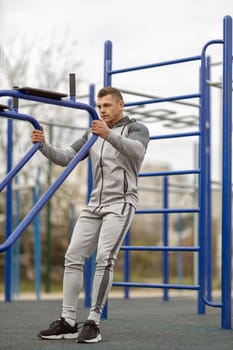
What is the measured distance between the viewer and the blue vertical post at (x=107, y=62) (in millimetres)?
5074

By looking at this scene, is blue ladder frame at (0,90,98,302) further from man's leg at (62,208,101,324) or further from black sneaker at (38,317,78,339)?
black sneaker at (38,317,78,339)

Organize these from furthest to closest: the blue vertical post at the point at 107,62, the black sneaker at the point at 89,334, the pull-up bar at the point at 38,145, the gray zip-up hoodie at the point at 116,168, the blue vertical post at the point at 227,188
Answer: the blue vertical post at the point at 107,62, the blue vertical post at the point at 227,188, the gray zip-up hoodie at the point at 116,168, the black sneaker at the point at 89,334, the pull-up bar at the point at 38,145

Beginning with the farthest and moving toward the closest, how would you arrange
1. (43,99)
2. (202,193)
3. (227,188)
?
(202,193), (227,188), (43,99)

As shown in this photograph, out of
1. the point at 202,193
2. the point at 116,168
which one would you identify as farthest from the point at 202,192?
the point at 116,168

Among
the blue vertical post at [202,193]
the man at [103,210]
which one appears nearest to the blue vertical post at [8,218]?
the blue vertical post at [202,193]

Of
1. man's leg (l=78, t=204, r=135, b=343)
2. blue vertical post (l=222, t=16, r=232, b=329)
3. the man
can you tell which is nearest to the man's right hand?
the man

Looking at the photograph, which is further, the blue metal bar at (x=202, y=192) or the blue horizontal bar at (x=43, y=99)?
the blue metal bar at (x=202, y=192)

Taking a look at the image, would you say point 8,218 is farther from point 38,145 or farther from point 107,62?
point 38,145

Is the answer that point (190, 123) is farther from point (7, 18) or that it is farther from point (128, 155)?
point (7, 18)

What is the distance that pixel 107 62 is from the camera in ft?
16.8

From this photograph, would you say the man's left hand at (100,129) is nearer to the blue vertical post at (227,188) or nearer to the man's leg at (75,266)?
the man's leg at (75,266)

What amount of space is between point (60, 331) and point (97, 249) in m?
0.45

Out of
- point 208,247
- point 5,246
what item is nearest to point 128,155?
point 5,246

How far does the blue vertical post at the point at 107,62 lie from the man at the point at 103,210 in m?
1.09
